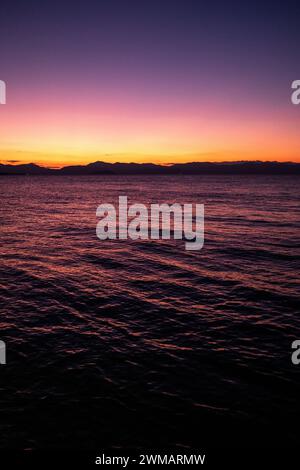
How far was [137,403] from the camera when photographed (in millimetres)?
8758

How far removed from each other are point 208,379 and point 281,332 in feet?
14.2

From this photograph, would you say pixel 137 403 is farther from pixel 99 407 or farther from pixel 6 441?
pixel 6 441

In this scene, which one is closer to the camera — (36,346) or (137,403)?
(137,403)

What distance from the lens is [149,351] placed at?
36.7 feet

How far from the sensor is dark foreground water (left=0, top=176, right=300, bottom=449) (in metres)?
8.00

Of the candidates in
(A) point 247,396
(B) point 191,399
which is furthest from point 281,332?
(B) point 191,399

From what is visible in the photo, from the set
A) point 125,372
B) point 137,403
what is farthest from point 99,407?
point 125,372

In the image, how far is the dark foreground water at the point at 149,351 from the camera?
800cm

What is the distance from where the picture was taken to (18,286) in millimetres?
17281

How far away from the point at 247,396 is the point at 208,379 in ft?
4.02

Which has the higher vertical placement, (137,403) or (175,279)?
(175,279)
